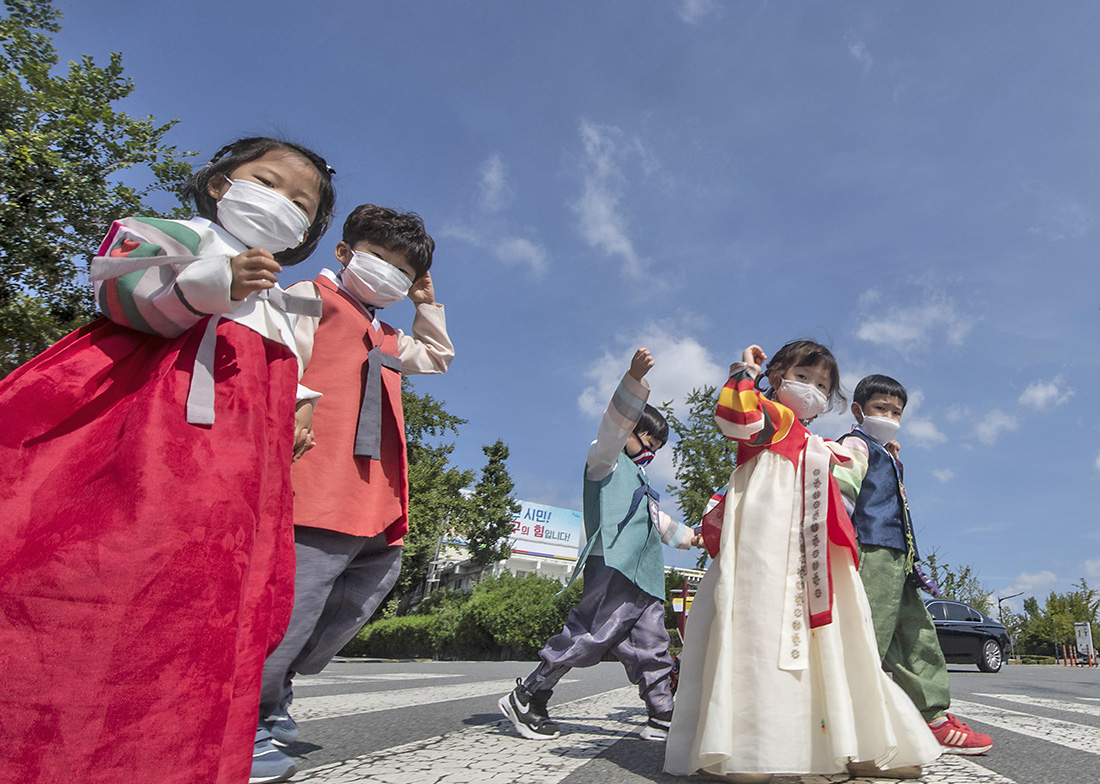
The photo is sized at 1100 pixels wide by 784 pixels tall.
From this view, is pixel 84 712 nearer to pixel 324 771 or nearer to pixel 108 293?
pixel 108 293

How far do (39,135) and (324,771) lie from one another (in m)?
13.1

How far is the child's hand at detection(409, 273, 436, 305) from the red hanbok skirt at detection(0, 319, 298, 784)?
59.1 inches

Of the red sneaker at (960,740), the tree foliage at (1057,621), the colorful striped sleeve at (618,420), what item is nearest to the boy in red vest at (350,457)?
the colorful striped sleeve at (618,420)

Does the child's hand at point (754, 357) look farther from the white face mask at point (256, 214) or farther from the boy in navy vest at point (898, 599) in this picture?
the white face mask at point (256, 214)

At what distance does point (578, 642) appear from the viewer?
10.7ft

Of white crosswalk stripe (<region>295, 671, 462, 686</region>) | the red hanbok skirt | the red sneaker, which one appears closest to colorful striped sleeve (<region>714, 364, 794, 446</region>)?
the red sneaker

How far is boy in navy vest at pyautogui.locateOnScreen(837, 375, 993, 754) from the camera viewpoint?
2.95m

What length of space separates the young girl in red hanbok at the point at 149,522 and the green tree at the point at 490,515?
1295 inches

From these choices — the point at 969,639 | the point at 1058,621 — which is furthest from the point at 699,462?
the point at 1058,621

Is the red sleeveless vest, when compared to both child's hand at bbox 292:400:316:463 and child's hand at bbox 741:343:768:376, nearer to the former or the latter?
child's hand at bbox 292:400:316:463

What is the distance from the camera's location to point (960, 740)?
2826mm

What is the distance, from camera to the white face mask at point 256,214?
68.6 inches

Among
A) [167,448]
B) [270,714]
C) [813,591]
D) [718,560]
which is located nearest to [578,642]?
[718,560]

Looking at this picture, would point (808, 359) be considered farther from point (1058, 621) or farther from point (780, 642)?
point (1058, 621)
